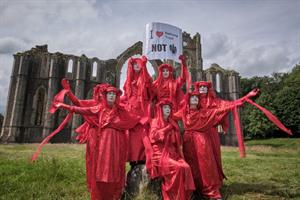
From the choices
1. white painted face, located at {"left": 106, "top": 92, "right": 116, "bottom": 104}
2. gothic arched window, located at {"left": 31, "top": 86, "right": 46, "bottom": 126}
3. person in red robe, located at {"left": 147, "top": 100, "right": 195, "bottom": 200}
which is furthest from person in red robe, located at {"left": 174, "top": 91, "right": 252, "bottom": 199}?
gothic arched window, located at {"left": 31, "top": 86, "right": 46, "bottom": 126}

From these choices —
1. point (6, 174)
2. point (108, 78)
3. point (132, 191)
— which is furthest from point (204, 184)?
point (108, 78)

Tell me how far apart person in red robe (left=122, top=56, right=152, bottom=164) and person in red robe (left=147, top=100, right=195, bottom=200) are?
357 millimetres

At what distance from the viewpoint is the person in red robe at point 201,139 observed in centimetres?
411

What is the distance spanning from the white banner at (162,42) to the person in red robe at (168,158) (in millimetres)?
3120

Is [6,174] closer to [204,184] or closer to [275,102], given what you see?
[204,184]

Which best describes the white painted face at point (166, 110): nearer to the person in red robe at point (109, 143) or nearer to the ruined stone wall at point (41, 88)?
the person in red robe at point (109, 143)

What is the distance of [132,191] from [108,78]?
2427 centimetres

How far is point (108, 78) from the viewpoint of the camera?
2761 cm

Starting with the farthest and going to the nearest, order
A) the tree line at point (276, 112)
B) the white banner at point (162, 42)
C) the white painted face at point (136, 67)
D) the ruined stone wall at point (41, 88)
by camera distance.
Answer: the tree line at point (276, 112)
the ruined stone wall at point (41, 88)
the white banner at point (162, 42)
the white painted face at point (136, 67)

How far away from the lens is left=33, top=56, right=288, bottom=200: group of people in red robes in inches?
148

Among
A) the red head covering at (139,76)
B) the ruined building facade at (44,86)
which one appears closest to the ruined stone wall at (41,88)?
the ruined building facade at (44,86)

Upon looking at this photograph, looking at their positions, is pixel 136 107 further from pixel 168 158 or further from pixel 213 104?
pixel 213 104

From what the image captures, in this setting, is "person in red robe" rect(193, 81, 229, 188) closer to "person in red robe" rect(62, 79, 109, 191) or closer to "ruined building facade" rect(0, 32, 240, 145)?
"person in red robe" rect(62, 79, 109, 191)

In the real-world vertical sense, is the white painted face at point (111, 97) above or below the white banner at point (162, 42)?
below
